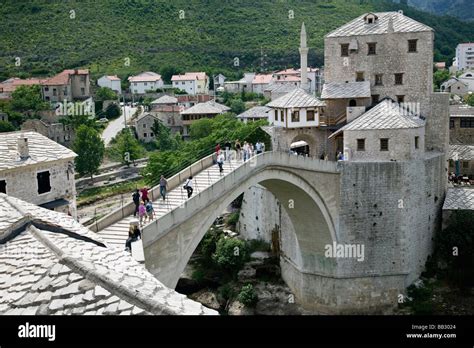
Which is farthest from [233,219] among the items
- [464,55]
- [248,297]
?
[464,55]

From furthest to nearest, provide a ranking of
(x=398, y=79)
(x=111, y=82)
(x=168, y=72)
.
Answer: (x=168, y=72), (x=111, y=82), (x=398, y=79)

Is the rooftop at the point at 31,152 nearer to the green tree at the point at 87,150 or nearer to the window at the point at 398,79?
the window at the point at 398,79

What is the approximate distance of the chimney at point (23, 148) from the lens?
2096cm

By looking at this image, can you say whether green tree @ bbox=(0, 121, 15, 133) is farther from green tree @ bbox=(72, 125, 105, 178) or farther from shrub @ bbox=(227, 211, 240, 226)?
shrub @ bbox=(227, 211, 240, 226)

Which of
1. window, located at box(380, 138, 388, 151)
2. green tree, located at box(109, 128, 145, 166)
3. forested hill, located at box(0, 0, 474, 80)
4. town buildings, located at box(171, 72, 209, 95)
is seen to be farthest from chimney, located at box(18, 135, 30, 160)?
forested hill, located at box(0, 0, 474, 80)

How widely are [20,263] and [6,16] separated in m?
90.5

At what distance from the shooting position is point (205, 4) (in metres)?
107

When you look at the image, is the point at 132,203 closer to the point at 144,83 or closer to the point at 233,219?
the point at 233,219

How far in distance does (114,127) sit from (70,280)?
64.4 meters

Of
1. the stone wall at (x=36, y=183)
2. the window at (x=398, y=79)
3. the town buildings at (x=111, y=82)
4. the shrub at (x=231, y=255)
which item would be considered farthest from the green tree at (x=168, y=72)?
the stone wall at (x=36, y=183)

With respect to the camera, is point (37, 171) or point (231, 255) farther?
point (231, 255)

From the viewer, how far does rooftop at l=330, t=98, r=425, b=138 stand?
27.3 m

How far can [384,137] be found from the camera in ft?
89.7

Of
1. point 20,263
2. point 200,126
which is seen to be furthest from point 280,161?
point 200,126
